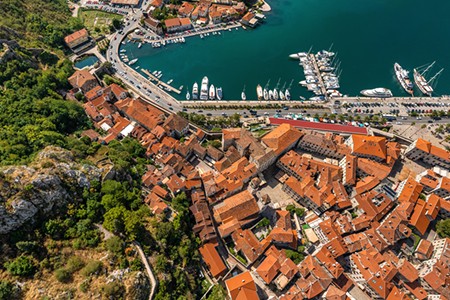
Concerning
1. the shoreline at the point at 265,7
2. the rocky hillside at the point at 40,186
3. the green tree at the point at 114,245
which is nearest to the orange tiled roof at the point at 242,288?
the green tree at the point at 114,245

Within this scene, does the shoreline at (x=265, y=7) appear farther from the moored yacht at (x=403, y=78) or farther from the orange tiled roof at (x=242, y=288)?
the orange tiled roof at (x=242, y=288)

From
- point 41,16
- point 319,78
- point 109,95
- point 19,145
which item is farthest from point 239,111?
point 41,16

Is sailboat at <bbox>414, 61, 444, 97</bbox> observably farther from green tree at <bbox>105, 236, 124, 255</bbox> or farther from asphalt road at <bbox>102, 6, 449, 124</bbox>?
green tree at <bbox>105, 236, 124, 255</bbox>

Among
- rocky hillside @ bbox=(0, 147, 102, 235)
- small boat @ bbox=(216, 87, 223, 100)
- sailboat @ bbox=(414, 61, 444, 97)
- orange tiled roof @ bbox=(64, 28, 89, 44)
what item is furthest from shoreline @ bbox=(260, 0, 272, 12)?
rocky hillside @ bbox=(0, 147, 102, 235)

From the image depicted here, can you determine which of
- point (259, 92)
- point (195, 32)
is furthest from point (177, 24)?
point (259, 92)

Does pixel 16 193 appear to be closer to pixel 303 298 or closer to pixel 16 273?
pixel 16 273

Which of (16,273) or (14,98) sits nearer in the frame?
(16,273)
